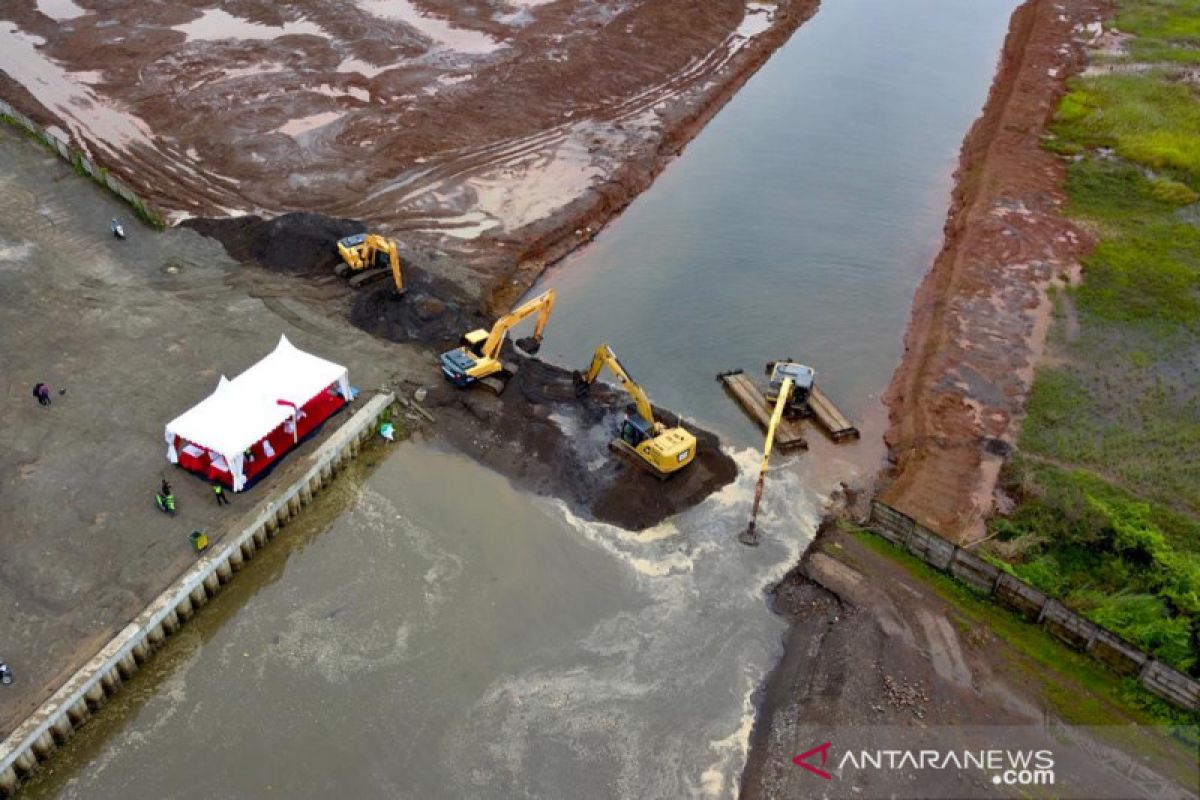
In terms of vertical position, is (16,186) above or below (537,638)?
above

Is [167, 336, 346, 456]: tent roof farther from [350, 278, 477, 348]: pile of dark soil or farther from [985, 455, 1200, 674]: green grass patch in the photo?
[985, 455, 1200, 674]: green grass patch

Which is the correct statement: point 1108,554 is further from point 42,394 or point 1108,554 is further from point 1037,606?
point 42,394

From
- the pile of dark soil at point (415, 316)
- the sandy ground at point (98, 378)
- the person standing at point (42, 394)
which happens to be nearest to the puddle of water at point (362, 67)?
the sandy ground at point (98, 378)

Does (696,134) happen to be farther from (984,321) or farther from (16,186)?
(16,186)

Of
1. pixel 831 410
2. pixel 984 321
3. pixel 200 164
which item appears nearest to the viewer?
pixel 831 410

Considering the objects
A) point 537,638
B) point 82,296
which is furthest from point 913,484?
point 82,296

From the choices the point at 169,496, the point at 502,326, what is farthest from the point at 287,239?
the point at 169,496
